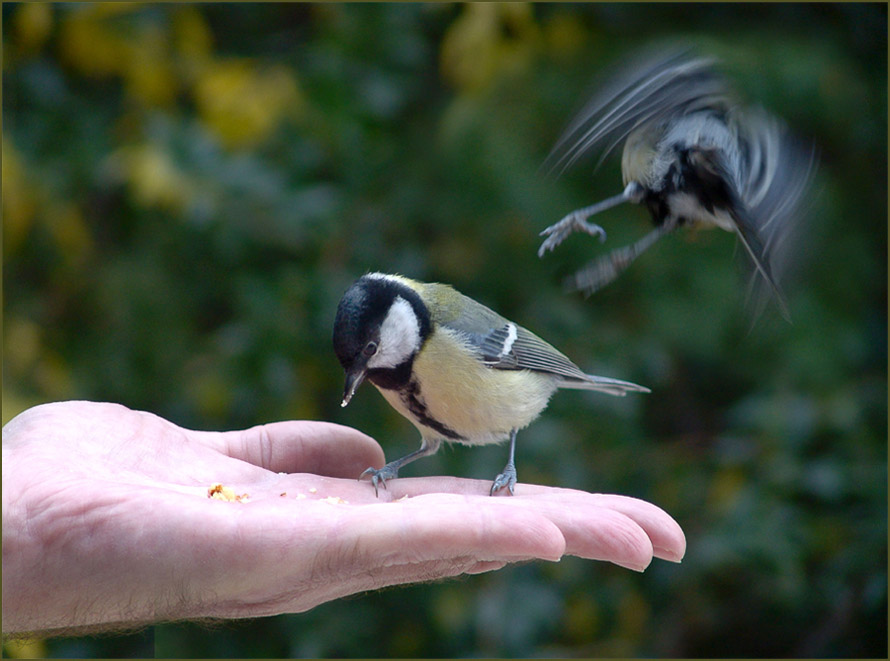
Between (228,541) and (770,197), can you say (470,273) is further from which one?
(228,541)

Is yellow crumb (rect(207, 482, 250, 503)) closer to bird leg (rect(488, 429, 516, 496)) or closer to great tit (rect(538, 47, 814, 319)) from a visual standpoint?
bird leg (rect(488, 429, 516, 496))

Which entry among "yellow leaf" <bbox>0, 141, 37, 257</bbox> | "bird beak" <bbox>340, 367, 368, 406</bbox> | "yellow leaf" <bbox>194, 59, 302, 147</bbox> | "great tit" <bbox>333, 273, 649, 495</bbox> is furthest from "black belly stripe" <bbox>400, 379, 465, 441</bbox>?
"yellow leaf" <bbox>0, 141, 37, 257</bbox>

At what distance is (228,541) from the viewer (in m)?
0.92

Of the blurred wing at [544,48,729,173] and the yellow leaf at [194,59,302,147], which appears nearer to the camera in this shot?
the blurred wing at [544,48,729,173]

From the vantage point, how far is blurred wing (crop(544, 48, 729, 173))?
1090 mm

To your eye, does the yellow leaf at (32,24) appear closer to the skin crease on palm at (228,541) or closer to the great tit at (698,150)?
the skin crease on palm at (228,541)

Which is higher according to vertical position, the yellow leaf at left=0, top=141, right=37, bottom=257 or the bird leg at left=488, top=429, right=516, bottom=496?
the yellow leaf at left=0, top=141, right=37, bottom=257

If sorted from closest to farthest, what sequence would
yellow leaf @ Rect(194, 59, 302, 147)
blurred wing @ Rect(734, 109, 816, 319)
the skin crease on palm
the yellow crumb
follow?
the skin crease on palm
blurred wing @ Rect(734, 109, 816, 319)
the yellow crumb
yellow leaf @ Rect(194, 59, 302, 147)

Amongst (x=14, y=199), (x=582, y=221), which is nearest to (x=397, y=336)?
(x=582, y=221)

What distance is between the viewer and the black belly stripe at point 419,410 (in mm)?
1349

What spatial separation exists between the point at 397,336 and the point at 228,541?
48 centimetres

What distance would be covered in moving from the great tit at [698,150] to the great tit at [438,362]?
264 millimetres

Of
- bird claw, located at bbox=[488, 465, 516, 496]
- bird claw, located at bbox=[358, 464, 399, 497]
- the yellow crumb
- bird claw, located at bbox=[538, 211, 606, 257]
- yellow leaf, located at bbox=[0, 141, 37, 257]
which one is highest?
yellow leaf, located at bbox=[0, 141, 37, 257]

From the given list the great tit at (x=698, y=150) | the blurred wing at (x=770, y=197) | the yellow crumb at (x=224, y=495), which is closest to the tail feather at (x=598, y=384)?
the great tit at (x=698, y=150)
